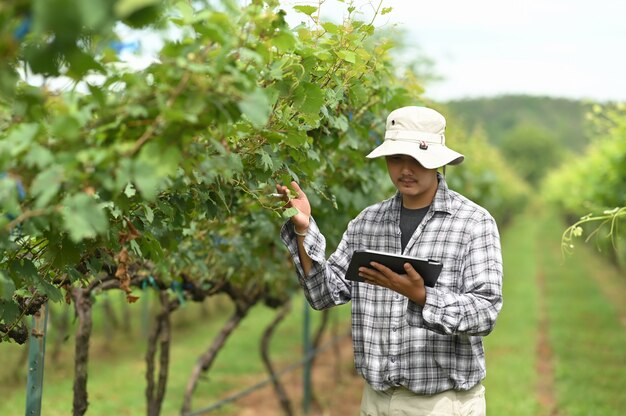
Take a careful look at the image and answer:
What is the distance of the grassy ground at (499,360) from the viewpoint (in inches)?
328

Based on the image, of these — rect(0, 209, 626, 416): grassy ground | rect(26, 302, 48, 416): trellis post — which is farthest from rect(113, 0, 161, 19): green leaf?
rect(0, 209, 626, 416): grassy ground

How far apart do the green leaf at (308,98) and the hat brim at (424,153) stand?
0.34 m

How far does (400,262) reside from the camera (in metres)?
2.56

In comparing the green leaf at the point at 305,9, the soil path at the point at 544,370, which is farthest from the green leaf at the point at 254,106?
the soil path at the point at 544,370

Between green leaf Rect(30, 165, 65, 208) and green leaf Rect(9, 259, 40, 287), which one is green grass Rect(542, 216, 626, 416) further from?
green leaf Rect(30, 165, 65, 208)

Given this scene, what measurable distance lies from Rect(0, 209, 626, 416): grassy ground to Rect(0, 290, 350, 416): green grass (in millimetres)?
14

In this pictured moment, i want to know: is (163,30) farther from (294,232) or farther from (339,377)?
(339,377)

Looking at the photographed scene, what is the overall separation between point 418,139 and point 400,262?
1.69 ft

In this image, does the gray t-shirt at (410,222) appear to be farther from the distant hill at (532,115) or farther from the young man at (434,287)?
the distant hill at (532,115)

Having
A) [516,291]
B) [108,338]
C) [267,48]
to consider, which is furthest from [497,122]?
[267,48]

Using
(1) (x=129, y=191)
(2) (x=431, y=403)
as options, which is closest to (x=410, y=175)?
(2) (x=431, y=403)

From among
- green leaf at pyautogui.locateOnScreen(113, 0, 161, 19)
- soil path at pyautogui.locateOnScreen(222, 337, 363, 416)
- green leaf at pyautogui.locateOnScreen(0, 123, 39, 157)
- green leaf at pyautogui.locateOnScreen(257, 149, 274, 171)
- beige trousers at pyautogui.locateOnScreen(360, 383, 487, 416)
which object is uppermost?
green leaf at pyautogui.locateOnScreen(113, 0, 161, 19)

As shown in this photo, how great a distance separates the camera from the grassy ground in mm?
8328

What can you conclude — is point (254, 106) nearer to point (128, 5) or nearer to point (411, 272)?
point (128, 5)
